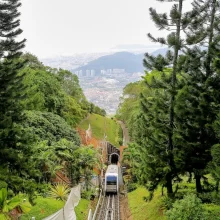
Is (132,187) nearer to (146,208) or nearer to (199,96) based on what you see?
(146,208)

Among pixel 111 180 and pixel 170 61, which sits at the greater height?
pixel 170 61

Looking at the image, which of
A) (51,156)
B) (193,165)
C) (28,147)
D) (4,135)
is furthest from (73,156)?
(193,165)

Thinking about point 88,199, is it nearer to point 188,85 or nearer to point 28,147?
point 28,147

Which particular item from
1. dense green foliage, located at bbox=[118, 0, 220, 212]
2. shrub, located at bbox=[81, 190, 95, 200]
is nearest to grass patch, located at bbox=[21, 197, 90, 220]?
shrub, located at bbox=[81, 190, 95, 200]

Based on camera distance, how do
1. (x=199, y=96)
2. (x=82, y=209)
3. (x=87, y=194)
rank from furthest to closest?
(x=87, y=194)
(x=82, y=209)
(x=199, y=96)

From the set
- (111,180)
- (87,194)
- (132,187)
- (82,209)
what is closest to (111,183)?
(111,180)

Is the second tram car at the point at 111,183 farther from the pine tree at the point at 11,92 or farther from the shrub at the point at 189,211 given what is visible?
the shrub at the point at 189,211
